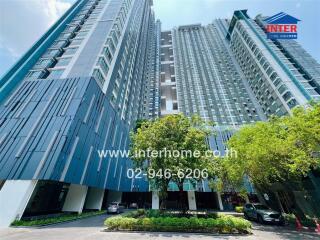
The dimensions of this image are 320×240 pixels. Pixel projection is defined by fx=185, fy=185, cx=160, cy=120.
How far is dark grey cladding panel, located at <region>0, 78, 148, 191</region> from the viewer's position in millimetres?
17609

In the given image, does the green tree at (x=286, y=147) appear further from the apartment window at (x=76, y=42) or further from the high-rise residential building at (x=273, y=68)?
the high-rise residential building at (x=273, y=68)

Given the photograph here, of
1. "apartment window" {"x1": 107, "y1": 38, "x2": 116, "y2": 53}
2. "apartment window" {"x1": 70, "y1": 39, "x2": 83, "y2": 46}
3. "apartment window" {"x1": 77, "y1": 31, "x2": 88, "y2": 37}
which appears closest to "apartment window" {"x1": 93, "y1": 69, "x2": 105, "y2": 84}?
"apartment window" {"x1": 107, "y1": 38, "x2": 116, "y2": 53}

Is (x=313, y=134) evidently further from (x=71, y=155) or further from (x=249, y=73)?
(x=249, y=73)

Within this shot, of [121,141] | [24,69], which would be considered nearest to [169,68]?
[121,141]

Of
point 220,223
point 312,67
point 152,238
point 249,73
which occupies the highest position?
point 249,73

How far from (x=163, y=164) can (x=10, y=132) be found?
56.8ft

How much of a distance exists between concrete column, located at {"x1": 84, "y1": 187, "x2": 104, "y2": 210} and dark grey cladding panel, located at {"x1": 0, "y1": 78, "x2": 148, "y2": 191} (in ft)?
6.70

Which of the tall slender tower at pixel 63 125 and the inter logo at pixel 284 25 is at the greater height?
the inter logo at pixel 284 25

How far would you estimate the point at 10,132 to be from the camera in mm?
19906

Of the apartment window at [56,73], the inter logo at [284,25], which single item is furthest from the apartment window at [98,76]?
→ the inter logo at [284,25]

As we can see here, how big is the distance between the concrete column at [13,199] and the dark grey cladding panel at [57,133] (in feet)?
2.00

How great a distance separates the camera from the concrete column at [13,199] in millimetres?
14898

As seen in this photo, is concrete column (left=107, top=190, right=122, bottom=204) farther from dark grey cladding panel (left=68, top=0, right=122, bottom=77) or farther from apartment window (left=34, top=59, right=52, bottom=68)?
apartment window (left=34, top=59, right=52, bottom=68)

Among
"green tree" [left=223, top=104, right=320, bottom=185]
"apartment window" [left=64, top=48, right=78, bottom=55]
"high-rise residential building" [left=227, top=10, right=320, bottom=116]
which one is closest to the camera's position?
"green tree" [left=223, top=104, right=320, bottom=185]
